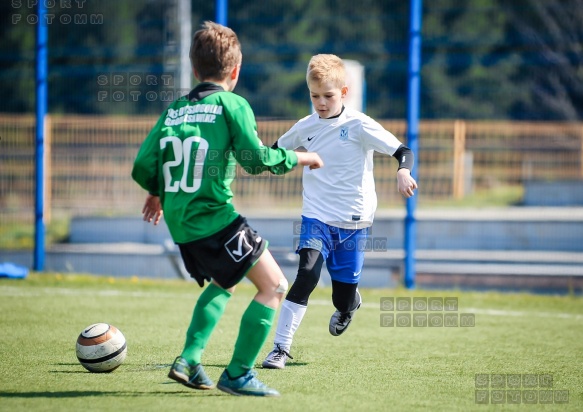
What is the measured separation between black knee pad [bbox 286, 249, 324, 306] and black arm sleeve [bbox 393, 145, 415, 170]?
0.75 m

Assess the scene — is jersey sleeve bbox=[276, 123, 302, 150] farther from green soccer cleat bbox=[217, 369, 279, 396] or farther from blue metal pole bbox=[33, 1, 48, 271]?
blue metal pole bbox=[33, 1, 48, 271]

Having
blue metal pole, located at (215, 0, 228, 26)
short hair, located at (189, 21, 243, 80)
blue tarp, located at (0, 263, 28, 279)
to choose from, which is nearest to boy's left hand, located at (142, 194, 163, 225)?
short hair, located at (189, 21, 243, 80)

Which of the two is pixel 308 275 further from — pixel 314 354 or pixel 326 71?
pixel 326 71

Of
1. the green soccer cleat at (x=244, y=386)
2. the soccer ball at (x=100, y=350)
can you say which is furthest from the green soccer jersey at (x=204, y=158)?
the soccer ball at (x=100, y=350)

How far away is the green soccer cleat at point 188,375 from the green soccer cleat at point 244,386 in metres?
0.08

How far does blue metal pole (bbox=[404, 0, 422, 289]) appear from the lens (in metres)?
9.22

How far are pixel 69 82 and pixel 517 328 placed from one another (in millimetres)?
7025

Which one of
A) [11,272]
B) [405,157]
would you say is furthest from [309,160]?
[11,272]

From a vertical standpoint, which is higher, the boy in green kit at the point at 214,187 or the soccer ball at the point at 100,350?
the boy in green kit at the point at 214,187

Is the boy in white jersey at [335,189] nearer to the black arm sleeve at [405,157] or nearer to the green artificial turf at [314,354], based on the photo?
the black arm sleeve at [405,157]

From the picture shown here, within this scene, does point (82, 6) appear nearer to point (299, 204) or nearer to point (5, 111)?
point (5, 111)

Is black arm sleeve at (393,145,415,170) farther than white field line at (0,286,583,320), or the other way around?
white field line at (0,286,583,320)

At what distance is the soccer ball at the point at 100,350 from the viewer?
4.85 m

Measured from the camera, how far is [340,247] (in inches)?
218
